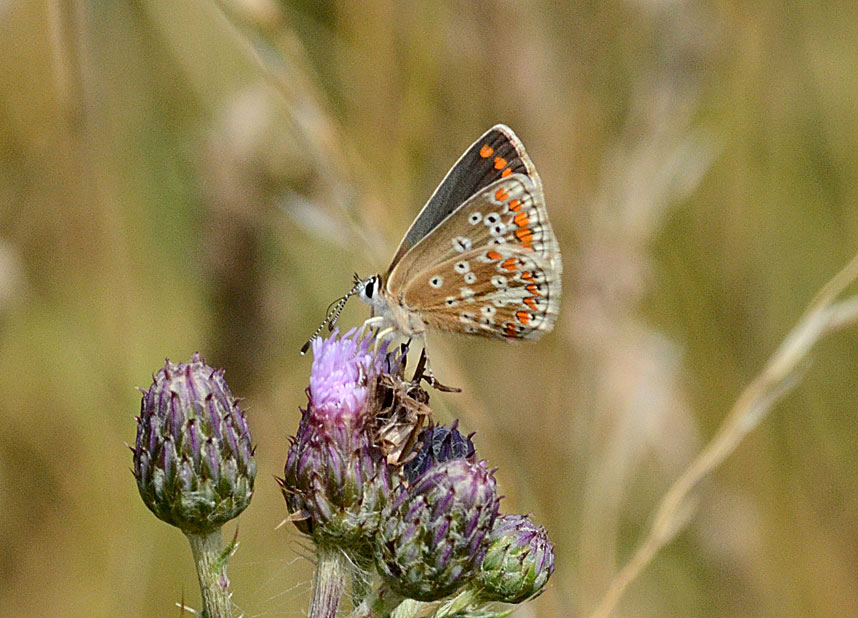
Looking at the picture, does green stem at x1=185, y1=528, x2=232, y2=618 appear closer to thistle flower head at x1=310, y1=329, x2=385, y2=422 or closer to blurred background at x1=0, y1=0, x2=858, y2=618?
thistle flower head at x1=310, y1=329, x2=385, y2=422

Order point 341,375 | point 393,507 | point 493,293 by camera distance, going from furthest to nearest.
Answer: point 493,293
point 341,375
point 393,507

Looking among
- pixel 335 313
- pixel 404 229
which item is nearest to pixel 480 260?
pixel 335 313

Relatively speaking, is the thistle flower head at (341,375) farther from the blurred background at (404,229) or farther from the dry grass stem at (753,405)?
the dry grass stem at (753,405)

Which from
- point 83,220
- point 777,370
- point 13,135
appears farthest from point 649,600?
point 13,135

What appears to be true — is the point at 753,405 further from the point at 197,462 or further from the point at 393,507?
the point at 197,462

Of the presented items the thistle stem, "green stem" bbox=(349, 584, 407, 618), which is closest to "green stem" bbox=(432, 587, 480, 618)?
"green stem" bbox=(349, 584, 407, 618)

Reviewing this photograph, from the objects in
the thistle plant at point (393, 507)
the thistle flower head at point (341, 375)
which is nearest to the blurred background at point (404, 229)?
the thistle flower head at point (341, 375)
